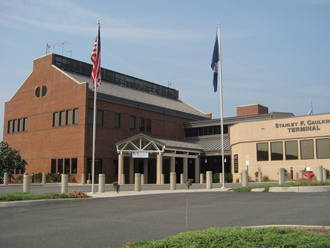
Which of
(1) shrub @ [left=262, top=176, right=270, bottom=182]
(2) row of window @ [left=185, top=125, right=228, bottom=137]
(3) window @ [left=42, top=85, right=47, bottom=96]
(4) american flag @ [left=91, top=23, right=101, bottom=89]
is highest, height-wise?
(3) window @ [left=42, top=85, right=47, bottom=96]

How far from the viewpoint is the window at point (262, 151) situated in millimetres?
35219

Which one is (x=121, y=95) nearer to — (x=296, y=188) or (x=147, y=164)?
(x=147, y=164)

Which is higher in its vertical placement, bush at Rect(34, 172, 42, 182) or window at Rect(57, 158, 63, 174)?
window at Rect(57, 158, 63, 174)

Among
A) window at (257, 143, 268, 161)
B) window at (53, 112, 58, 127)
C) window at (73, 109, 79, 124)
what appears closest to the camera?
window at (257, 143, 268, 161)

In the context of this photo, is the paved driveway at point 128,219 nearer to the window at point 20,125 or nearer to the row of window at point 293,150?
the row of window at point 293,150

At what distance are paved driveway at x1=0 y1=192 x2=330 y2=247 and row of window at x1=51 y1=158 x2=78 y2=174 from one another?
82.8ft

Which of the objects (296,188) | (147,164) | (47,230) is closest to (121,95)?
(147,164)

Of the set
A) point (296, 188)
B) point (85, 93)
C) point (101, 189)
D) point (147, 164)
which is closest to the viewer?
point (296, 188)

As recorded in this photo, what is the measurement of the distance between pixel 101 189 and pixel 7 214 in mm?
9153

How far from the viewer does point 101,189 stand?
69.5ft

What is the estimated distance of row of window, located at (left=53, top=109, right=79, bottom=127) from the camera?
40.2 metres

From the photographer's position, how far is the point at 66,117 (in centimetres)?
4106

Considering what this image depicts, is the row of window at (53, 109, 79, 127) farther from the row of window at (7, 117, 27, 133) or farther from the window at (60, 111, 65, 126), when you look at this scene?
the row of window at (7, 117, 27, 133)

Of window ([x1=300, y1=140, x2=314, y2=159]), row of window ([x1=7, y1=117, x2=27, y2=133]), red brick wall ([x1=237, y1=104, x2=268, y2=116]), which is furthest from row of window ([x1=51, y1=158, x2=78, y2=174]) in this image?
red brick wall ([x1=237, y1=104, x2=268, y2=116])
